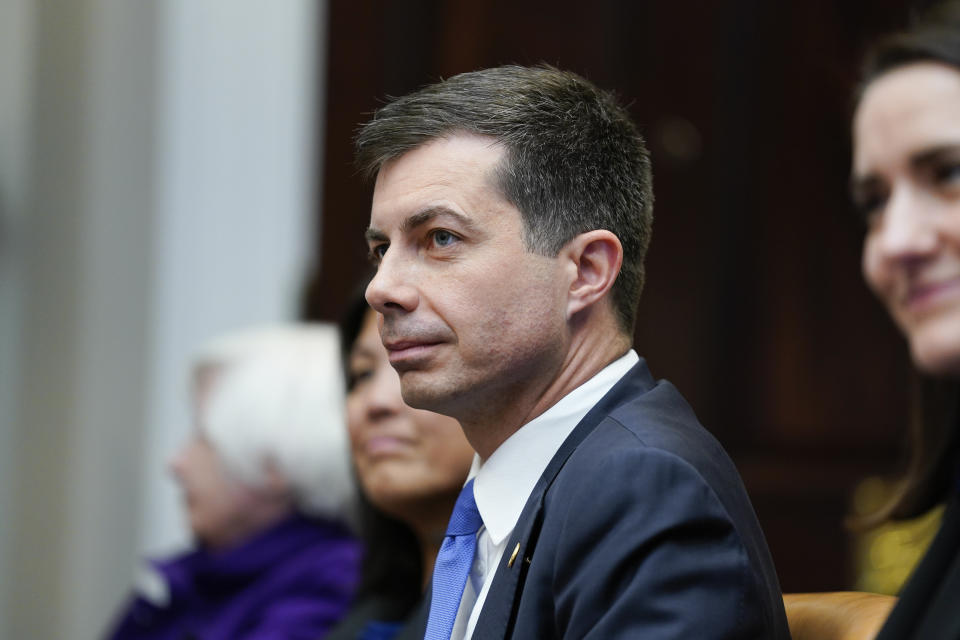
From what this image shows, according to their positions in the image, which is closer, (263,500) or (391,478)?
(391,478)

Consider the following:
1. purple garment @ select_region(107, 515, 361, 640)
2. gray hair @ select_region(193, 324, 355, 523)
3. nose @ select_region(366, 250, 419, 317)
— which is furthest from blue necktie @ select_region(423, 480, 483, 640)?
gray hair @ select_region(193, 324, 355, 523)

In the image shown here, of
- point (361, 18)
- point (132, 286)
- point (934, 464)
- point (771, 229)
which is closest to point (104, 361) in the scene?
point (132, 286)

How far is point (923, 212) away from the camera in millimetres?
1597

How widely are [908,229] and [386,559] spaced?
3.70ft

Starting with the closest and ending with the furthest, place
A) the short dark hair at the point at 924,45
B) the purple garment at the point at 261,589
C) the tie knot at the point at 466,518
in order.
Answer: the tie knot at the point at 466,518, the short dark hair at the point at 924,45, the purple garment at the point at 261,589

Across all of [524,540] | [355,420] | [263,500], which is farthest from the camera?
[263,500]

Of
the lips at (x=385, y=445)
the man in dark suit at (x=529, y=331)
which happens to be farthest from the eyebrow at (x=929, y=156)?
the lips at (x=385, y=445)

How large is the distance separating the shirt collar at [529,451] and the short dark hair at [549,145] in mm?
95

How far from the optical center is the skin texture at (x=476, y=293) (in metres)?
1.27

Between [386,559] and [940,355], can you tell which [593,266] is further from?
[386,559]

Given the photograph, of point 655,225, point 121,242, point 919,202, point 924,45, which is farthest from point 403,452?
point 121,242

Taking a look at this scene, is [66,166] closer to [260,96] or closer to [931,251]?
[260,96]

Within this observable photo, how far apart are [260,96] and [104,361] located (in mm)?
1150

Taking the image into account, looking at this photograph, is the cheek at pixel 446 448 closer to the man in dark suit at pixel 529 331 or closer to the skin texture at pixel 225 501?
the man in dark suit at pixel 529 331
